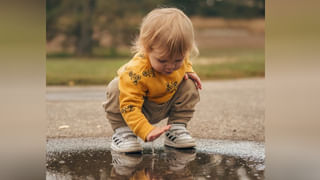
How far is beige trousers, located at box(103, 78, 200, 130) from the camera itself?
7.43 ft

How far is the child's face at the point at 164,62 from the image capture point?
2066 mm

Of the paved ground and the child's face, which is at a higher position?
the child's face

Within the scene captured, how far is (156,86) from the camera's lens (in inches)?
85.6

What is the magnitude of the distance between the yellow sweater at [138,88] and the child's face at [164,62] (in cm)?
5

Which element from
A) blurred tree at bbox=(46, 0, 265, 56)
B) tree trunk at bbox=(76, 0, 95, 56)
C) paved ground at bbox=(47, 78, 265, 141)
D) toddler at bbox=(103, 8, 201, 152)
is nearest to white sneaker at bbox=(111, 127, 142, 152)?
toddler at bbox=(103, 8, 201, 152)

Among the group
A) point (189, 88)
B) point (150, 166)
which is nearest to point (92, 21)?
point (189, 88)

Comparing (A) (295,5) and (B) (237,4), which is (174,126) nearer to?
(A) (295,5)

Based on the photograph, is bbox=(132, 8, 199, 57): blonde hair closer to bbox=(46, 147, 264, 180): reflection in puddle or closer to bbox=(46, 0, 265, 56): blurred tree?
bbox=(46, 147, 264, 180): reflection in puddle

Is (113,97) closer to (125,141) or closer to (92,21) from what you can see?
(125,141)

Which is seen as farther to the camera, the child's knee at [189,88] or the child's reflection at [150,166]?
the child's knee at [189,88]

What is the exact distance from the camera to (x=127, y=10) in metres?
13.1

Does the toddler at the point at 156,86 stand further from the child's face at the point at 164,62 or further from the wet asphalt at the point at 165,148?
the wet asphalt at the point at 165,148

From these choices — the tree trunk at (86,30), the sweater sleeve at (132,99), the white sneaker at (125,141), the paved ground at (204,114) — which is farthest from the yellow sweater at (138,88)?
the tree trunk at (86,30)

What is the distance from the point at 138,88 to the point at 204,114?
1.41 meters
